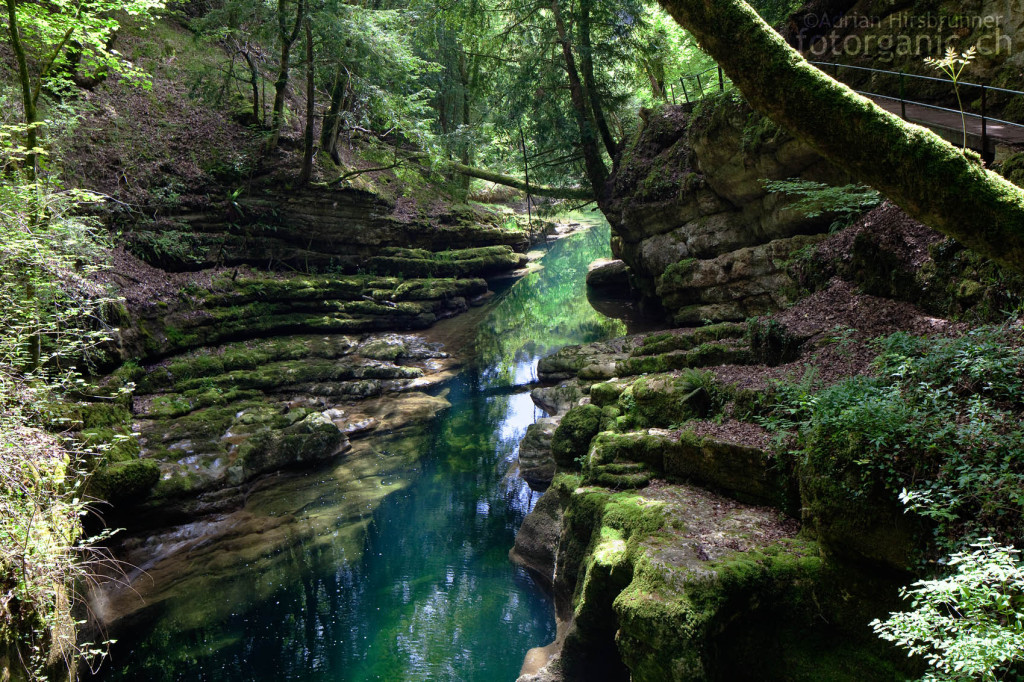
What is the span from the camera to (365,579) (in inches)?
371

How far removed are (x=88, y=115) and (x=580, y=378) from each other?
15.2 metres

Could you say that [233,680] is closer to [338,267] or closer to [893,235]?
[893,235]

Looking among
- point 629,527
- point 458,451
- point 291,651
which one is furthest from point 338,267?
point 629,527

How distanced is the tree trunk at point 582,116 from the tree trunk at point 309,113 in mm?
7381

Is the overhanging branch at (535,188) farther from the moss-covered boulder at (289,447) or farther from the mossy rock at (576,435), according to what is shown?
the mossy rock at (576,435)

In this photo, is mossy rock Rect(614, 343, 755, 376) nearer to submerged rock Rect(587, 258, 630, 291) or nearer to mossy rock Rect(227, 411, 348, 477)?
mossy rock Rect(227, 411, 348, 477)

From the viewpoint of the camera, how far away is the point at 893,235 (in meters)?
7.82

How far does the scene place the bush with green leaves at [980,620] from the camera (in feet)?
9.99

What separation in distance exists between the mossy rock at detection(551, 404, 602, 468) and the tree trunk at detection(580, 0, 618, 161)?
1176 cm

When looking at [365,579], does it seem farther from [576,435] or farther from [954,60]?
[954,60]

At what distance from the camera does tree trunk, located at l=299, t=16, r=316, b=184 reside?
658 inches

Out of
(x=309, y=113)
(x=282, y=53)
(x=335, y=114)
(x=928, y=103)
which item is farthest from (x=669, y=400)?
(x=335, y=114)

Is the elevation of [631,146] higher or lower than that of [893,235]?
higher

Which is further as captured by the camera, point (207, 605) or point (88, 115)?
point (88, 115)
